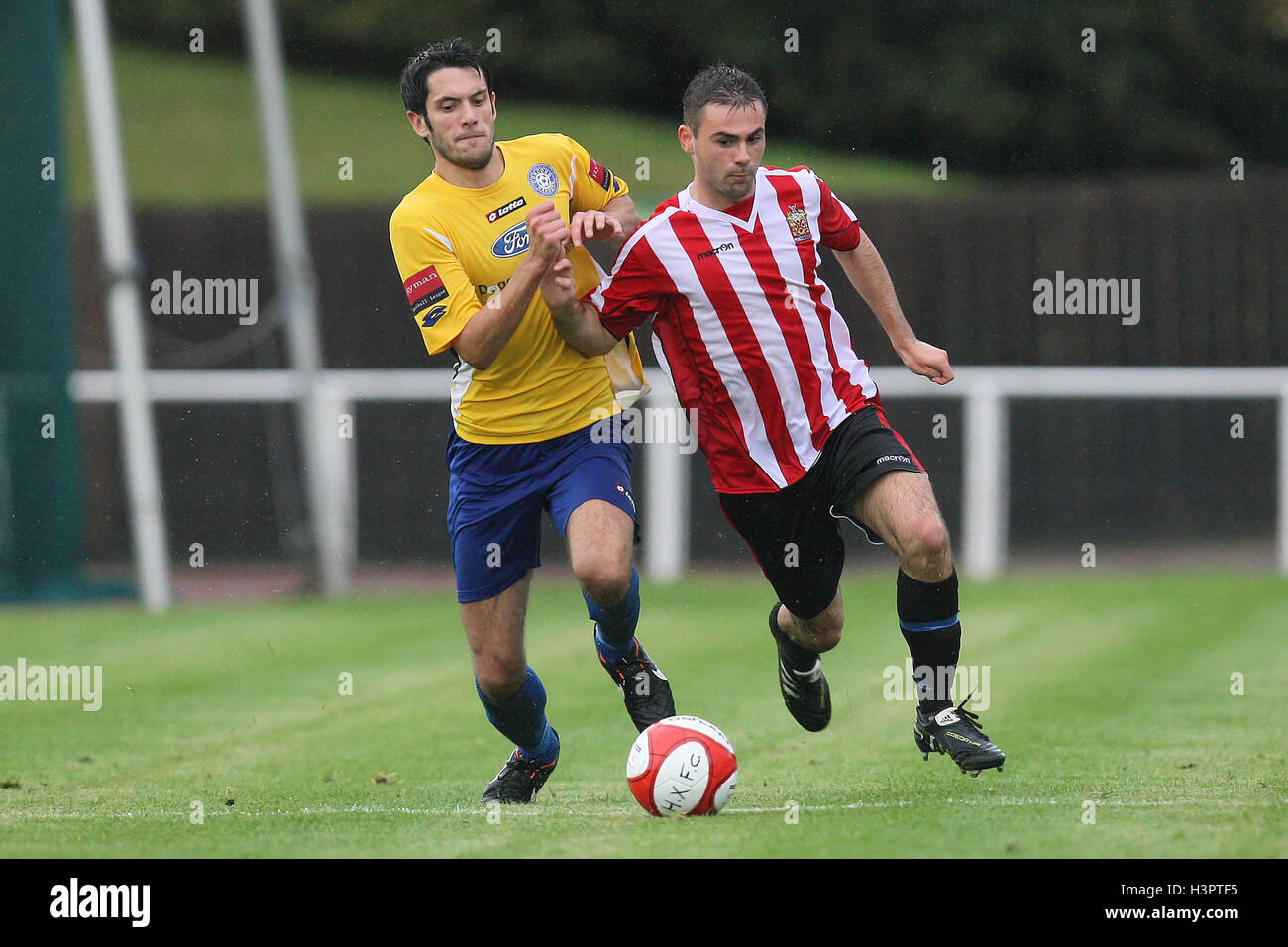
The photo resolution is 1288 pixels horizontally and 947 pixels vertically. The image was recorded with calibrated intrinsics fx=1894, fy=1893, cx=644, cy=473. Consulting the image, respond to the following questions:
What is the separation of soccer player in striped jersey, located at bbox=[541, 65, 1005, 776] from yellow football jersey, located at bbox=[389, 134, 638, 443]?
0.15m

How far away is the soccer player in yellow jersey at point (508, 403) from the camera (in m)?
6.28

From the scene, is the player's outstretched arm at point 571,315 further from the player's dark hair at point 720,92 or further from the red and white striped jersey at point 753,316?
the player's dark hair at point 720,92

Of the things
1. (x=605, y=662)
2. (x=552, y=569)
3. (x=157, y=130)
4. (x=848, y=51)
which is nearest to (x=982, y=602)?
(x=552, y=569)

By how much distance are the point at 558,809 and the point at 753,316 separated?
178cm

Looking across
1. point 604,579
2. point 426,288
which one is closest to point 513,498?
point 604,579

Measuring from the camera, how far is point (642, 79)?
985 inches

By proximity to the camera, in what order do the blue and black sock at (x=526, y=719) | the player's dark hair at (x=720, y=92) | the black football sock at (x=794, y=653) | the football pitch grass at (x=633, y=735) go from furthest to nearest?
the black football sock at (x=794, y=653) < the blue and black sock at (x=526, y=719) < the player's dark hair at (x=720, y=92) < the football pitch grass at (x=633, y=735)

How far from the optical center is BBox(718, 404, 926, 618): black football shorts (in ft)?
20.9

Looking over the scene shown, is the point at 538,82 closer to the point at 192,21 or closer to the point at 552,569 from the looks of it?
the point at 192,21

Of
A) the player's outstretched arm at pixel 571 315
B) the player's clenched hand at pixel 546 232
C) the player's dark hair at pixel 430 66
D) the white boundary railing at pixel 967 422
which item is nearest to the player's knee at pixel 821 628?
the player's outstretched arm at pixel 571 315

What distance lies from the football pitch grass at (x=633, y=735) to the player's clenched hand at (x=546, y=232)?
177cm

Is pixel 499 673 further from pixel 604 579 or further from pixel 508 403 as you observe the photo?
pixel 508 403

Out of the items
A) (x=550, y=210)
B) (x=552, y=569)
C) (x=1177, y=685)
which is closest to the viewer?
(x=550, y=210)

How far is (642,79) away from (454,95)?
1917 centimetres
